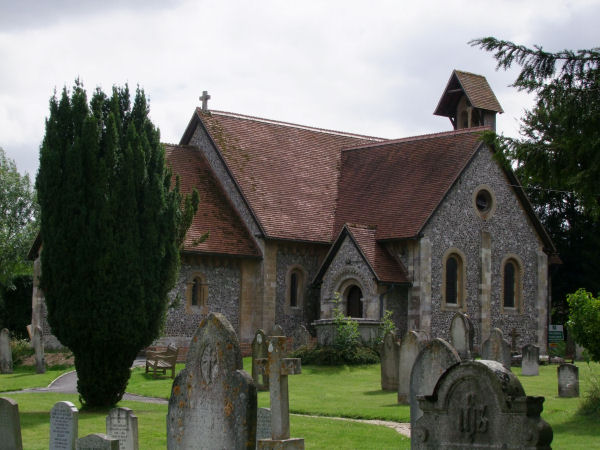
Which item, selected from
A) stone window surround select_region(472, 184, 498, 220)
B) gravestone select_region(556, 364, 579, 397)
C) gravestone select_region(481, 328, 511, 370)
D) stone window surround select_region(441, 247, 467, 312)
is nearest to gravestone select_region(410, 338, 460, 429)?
gravestone select_region(556, 364, 579, 397)

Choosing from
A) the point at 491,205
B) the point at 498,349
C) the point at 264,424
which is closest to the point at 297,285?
the point at 491,205

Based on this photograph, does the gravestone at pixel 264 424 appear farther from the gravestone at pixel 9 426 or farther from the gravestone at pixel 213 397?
the gravestone at pixel 9 426

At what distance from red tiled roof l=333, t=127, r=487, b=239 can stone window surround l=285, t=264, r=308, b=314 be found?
2.09 metres

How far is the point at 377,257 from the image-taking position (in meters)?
34.0

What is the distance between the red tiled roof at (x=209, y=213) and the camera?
34375mm

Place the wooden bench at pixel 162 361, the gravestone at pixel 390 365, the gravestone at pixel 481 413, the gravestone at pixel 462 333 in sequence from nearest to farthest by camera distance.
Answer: the gravestone at pixel 481 413 → the gravestone at pixel 390 365 → the gravestone at pixel 462 333 → the wooden bench at pixel 162 361

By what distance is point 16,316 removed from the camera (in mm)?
45000

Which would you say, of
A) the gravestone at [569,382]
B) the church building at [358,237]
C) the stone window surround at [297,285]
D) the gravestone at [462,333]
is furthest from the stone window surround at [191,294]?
the gravestone at [569,382]

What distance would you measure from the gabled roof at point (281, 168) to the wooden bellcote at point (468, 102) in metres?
4.72

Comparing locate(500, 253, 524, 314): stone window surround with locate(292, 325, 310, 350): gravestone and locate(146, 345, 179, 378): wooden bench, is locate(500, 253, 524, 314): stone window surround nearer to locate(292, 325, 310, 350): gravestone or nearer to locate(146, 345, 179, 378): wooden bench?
locate(292, 325, 310, 350): gravestone

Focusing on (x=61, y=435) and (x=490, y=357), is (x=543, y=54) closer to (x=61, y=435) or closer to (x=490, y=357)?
(x=61, y=435)

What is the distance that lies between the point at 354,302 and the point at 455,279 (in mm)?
3850

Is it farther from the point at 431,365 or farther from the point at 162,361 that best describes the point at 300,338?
the point at 431,365

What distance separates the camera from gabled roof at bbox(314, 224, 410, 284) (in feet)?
109
